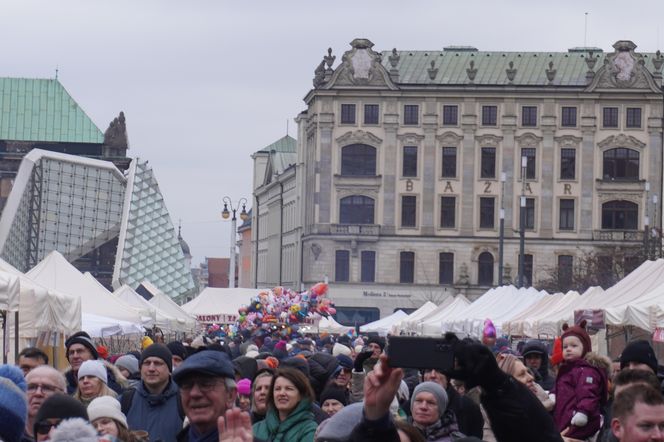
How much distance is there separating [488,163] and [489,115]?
296 cm

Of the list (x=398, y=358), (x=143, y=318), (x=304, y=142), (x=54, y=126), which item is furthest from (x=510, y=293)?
(x=54, y=126)

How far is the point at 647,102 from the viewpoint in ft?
325

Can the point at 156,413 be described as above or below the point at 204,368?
below

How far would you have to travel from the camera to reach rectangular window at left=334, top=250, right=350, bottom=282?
101312 millimetres

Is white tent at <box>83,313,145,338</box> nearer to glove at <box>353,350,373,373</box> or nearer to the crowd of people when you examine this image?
the crowd of people

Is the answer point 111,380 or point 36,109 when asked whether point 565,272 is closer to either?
point 36,109

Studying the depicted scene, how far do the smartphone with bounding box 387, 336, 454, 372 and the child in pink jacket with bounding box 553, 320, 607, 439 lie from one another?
6.56m

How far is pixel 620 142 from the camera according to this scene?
100 m

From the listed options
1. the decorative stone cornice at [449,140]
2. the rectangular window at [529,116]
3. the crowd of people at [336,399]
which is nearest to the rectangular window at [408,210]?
the decorative stone cornice at [449,140]

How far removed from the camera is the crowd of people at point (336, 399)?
467 cm

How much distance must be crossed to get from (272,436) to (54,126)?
418ft

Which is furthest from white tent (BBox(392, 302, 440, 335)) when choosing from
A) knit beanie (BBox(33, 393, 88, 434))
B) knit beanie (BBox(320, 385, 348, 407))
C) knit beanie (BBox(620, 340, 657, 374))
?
knit beanie (BBox(33, 393, 88, 434))

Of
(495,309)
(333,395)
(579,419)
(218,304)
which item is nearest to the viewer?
(579,419)

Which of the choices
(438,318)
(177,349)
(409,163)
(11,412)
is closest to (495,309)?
(438,318)
